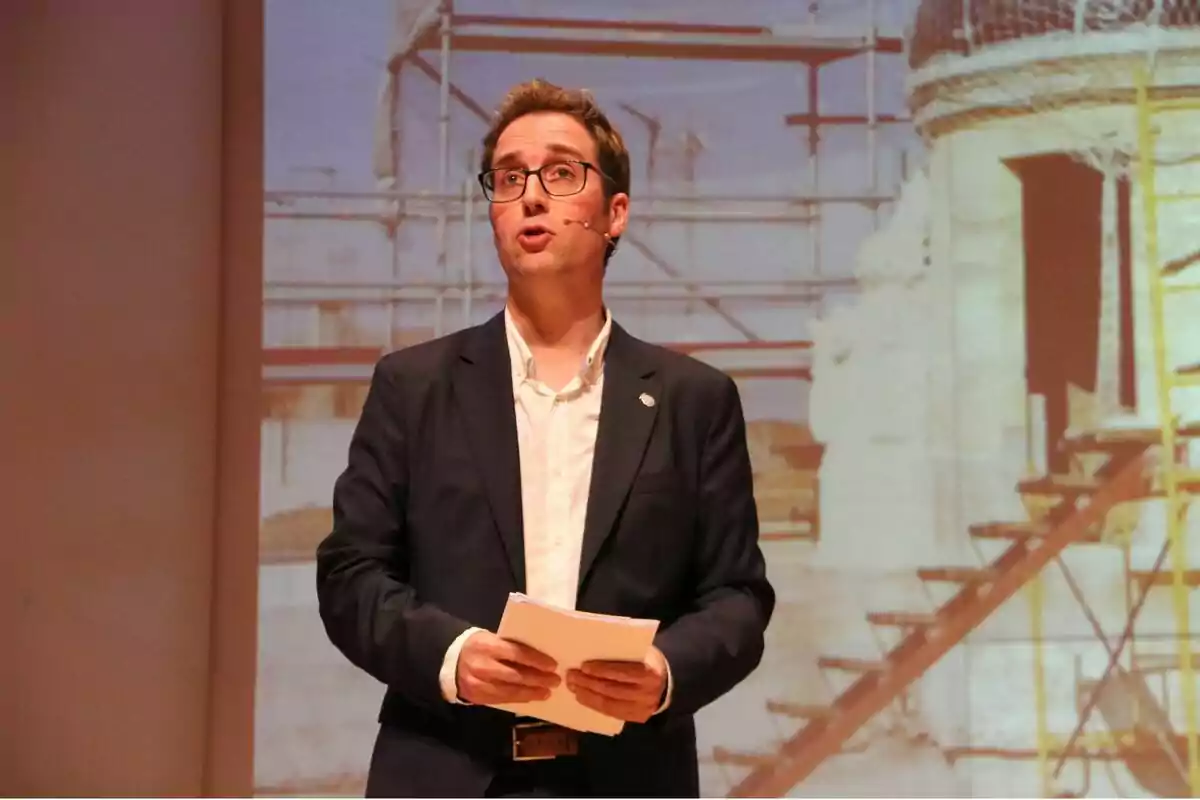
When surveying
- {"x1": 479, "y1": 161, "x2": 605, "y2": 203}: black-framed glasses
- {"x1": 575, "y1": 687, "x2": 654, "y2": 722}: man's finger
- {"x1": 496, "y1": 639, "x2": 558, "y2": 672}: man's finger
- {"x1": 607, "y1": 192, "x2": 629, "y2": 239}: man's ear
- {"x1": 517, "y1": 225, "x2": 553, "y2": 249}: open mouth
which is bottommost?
{"x1": 575, "y1": 687, "x2": 654, "y2": 722}: man's finger

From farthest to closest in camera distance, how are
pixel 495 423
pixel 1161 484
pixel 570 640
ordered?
pixel 1161 484 → pixel 495 423 → pixel 570 640

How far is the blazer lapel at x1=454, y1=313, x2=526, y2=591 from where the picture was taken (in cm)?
140

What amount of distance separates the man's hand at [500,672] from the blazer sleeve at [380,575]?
0.04m

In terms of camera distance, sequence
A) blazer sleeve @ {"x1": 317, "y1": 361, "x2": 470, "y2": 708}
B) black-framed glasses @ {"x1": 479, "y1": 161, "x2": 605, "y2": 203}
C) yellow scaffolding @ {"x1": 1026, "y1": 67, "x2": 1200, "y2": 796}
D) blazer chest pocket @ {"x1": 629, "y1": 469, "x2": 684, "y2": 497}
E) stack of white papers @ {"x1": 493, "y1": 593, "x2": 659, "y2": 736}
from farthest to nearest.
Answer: yellow scaffolding @ {"x1": 1026, "y1": 67, "x2": 1200, "y2": 796} < black-framed glasses @ {"x1": 479, "y1": 161, "x2": 605, "y2": 203} < blazer chest pocket @ {"x1": 629, "y1": 469, "x2": 684, "y2": 497} < blazer sleeve @ {"x1": 317, "y1": 361, "x2": 470, "y2": 708} < stack of white papers @ {"x1": 493, "y1": 593, "x2": 659, "y2": 736}

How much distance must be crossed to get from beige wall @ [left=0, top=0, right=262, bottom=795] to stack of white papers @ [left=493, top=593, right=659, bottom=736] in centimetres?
149

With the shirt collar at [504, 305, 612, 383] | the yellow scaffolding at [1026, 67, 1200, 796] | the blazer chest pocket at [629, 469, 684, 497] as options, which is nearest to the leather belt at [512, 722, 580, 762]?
the blazer chest pocket at [629, 469, 684, 497]

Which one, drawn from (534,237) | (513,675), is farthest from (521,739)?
(534,237)

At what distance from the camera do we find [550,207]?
1526 millimetres

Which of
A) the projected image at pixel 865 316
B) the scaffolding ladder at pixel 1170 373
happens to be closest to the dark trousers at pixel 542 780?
the projected image at pixel 865 316

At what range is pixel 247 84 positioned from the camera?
8.86 feet

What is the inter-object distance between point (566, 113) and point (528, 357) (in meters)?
0.34

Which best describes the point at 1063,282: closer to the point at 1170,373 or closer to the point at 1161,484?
the point at 1170,373

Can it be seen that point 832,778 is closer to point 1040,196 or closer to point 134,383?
point 1040,196

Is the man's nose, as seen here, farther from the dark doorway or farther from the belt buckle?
the dark doorway
